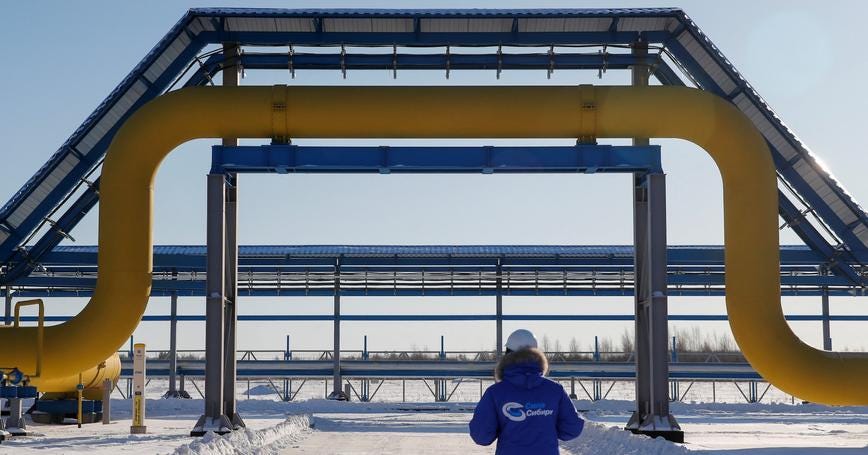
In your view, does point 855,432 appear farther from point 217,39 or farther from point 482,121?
point 217,39

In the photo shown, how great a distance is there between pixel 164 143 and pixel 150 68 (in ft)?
12.1

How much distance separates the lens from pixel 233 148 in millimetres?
23469

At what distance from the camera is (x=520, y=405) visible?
648cm

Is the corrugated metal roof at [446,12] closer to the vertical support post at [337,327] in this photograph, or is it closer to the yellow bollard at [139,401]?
the yellow bollard at [139,401]

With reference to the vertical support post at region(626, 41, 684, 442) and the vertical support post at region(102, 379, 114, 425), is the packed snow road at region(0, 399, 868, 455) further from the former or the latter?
the vertical support post at region(626, 41, 684, 442)

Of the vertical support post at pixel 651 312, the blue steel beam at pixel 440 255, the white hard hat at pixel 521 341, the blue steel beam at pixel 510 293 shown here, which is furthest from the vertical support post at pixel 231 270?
the white hard hat at pixel 521 341

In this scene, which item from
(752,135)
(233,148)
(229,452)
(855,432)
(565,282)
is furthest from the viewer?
(565,282)

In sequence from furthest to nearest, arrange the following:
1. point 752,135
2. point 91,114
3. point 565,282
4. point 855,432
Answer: point 565,282
point 855,432
point 91,114
point 752,135

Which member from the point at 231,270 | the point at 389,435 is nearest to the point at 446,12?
the point at 231,270

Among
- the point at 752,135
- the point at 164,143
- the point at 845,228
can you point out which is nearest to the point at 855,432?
the point at 845,228

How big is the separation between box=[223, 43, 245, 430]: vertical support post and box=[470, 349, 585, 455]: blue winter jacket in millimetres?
17492

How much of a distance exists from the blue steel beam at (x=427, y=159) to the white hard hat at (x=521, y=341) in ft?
54.5

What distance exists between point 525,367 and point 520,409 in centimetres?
25

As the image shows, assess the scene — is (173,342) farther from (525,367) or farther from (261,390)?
(525,367)
